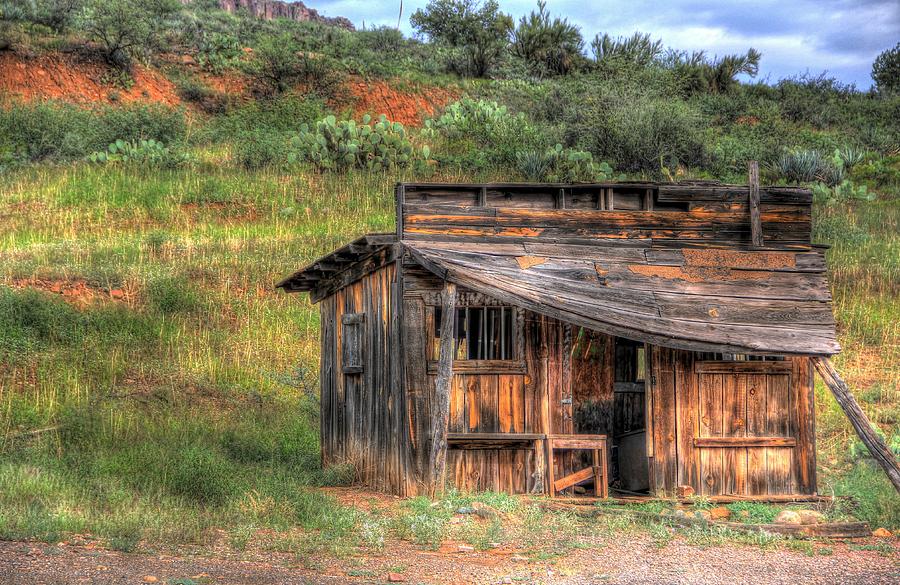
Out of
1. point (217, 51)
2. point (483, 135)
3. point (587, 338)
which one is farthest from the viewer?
point (217, 51)

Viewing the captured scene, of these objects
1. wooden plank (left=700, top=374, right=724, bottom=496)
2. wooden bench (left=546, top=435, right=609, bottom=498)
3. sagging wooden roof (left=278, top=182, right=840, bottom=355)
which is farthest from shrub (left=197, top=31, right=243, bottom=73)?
wooden plank (left=700, top=374, right=724, bottom=496)

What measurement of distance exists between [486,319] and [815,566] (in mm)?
4800

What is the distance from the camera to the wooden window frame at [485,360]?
11305 millimetres

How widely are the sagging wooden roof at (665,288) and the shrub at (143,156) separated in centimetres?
→ 2032

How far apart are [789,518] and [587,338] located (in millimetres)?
3249

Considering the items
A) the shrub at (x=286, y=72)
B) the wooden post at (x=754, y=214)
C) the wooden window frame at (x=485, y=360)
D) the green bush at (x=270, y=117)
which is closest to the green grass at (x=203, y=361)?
the wooden window frame at (x=485, y=360)

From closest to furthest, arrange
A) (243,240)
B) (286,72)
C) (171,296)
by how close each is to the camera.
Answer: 1. (171,296)
2. (243,240)
3. (286,72)

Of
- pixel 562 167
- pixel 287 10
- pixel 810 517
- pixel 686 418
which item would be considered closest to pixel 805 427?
pixel 686 418

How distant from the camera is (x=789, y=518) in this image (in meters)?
9.67

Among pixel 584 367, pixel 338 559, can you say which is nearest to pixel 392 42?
pixel 584 367

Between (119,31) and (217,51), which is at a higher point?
(217,51)

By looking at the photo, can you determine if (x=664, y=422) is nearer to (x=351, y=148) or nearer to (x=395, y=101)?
(x=351, y=148)

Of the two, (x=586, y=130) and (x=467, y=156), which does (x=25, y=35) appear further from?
(x=586, y=130)

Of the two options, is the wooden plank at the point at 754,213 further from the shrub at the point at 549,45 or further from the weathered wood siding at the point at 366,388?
the shrub at the point at 549,45
